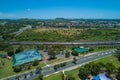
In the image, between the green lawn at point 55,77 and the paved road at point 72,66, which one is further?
the paved road at point 72,66

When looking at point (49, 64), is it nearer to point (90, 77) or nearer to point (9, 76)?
point (9, 76)

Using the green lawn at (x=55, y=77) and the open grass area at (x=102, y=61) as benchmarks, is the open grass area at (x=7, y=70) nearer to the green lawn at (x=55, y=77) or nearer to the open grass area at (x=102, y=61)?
the green lawn at (x=55, y=77)

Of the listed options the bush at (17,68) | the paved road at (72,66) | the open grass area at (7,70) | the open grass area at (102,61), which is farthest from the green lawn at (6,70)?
the open grass area at (102,61)

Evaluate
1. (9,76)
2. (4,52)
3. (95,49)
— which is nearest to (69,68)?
(9,76)

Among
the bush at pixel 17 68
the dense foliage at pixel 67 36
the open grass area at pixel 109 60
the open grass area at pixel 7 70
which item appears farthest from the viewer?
the dense foliage at pixel 67 36

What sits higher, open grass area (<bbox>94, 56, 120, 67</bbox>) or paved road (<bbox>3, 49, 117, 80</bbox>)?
open grass area (<bbox>94, 56, 120, 67</bbox>)

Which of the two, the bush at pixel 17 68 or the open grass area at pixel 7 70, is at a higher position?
the bush at pixel 17 68

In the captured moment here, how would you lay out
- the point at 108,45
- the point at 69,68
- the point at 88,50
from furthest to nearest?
the point at 108,45, the point at 88,50, the point at 69,68

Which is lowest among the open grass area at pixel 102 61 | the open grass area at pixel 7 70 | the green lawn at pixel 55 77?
the open grass area at pixel 7 70

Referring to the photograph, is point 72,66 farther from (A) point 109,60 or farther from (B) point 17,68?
(B) point 17,68

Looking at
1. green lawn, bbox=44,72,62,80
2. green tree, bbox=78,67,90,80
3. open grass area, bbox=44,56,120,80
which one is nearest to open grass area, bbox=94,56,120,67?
open grass area, bbox=44,56,120,80

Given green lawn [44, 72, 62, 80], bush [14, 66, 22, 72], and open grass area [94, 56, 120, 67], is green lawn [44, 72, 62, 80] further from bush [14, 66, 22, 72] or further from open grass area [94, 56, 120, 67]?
open grass area [94, 56, 120, 67]
